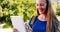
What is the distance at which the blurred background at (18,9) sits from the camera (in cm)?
189

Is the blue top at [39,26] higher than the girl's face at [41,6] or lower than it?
lower

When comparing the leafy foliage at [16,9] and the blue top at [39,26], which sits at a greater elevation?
the leafy foliage at [16,9]

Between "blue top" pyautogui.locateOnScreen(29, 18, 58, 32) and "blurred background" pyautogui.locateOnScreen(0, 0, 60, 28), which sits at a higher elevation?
"blurred background" pyautogui.locateOnScreen(0, 0, 60, 28)

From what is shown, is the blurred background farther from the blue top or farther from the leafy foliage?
the blue top

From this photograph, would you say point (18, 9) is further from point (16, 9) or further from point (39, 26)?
point (39, 26)

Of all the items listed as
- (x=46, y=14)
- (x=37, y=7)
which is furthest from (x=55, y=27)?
(x=37, y=7)

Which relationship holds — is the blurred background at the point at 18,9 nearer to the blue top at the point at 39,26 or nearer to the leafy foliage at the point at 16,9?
the leafy foliage at the point at 16,9

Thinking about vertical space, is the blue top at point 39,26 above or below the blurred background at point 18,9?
below

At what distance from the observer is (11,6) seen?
1.91 m

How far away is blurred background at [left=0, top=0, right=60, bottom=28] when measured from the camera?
189 cm

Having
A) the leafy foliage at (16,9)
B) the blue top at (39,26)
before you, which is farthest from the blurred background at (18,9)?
the blue top at (39,26)

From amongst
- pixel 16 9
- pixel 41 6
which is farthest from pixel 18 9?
pixel 41 6

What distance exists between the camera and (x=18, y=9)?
74.9 inches

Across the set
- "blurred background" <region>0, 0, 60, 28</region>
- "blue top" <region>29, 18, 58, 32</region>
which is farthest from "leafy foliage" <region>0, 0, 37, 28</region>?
"blue top" <region>29, 18, 58, 32</region>
